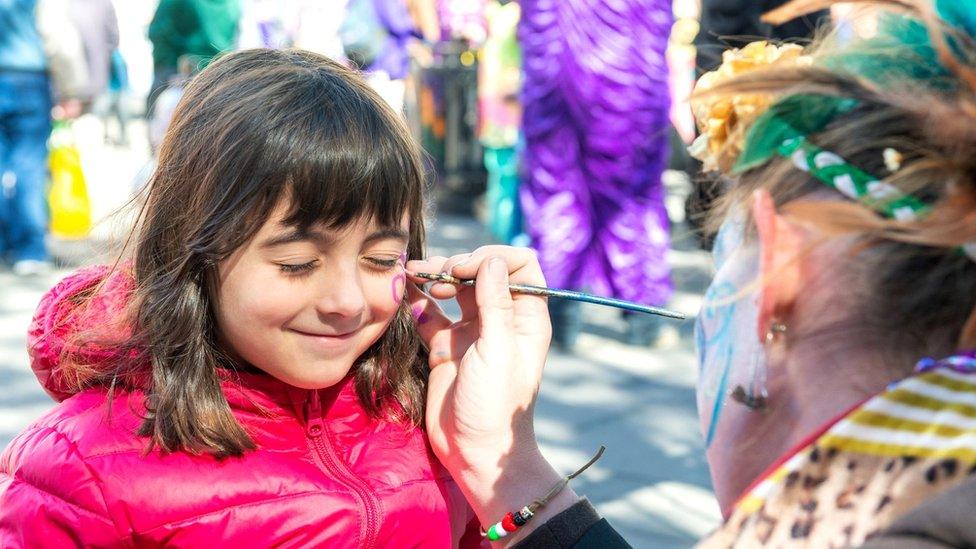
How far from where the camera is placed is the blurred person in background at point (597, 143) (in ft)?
Answer: 15.2

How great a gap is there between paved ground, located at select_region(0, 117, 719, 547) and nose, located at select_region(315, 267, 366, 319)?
0.68 metres

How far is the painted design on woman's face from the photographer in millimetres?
1193

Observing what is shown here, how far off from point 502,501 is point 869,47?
754 mm

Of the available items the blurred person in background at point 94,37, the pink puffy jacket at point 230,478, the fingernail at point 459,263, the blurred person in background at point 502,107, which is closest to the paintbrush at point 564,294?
the fingernail at point 459,263

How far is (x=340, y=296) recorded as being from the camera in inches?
61.1

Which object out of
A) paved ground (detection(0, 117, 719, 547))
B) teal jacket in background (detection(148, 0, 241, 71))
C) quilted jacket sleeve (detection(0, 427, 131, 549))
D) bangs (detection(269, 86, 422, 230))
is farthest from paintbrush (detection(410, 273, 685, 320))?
teal jacket in background (detection(148, 0, 241, 71))

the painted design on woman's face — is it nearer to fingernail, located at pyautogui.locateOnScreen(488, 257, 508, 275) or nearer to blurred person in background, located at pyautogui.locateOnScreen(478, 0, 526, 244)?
fingernail, located at pyautogui.locateOnScreen(488, 257, 508, 275)

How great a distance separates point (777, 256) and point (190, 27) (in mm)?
5647

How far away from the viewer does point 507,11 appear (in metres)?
6.52

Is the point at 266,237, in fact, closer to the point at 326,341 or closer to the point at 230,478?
the point at 326,341

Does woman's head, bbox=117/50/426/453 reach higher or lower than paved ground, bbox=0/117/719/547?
higher

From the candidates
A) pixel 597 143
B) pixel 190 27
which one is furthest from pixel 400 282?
pixel 190 27

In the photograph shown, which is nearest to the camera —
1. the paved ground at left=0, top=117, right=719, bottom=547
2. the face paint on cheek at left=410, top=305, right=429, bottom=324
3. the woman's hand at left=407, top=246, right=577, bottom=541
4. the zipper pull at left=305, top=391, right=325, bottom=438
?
the woman's hand at left=407, top=246, right=577, bottom=541

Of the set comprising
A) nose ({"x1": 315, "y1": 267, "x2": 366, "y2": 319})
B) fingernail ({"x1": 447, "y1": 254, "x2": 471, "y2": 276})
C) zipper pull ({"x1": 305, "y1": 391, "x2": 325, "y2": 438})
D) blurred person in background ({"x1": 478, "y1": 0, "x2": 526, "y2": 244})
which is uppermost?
nose ({"x1": 315, "y1": 267, "x2": 366, "y2": 319})
